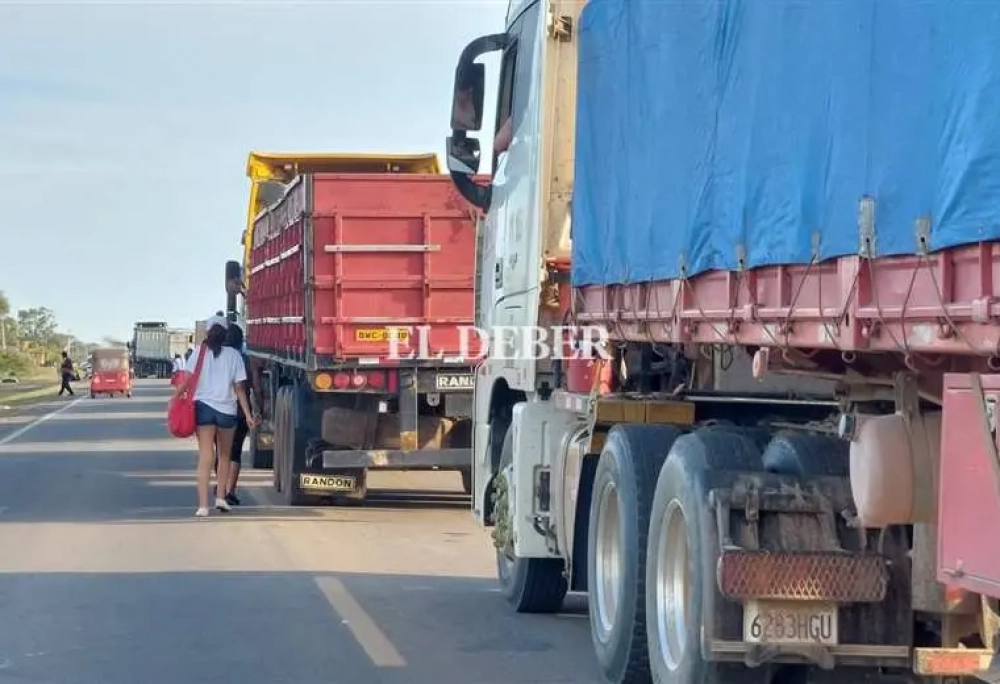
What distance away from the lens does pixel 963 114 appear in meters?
4.64

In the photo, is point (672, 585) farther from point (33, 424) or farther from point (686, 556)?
point (33, 424)

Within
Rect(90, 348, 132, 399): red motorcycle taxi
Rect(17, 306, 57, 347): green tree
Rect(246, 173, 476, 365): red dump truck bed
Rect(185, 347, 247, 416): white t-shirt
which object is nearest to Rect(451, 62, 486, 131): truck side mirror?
Rect(246, 173, 476, 365): red dump truck bed

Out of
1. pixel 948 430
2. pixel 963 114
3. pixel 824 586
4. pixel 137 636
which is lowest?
pixel 137 636

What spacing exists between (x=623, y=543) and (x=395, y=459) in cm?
814

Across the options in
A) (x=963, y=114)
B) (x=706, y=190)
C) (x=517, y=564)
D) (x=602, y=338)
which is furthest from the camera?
(x=517, y=564)

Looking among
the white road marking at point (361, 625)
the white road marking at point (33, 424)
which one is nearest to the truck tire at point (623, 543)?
the white road marking at point (361, 625)

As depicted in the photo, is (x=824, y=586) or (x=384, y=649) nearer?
(x=824, y=586)

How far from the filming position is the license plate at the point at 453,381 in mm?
15781

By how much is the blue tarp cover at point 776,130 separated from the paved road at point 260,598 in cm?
212

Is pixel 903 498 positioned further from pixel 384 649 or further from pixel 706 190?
pixel 384 649

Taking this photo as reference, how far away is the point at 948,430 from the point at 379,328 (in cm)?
1119

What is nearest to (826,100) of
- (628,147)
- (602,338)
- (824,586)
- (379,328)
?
(824,586)

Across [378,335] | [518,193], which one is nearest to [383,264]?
[378,335]

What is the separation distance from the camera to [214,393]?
609 inches
